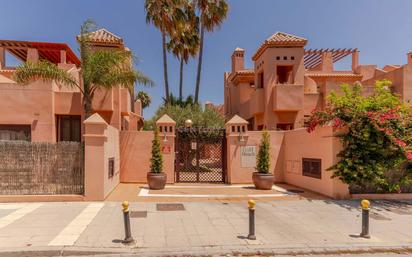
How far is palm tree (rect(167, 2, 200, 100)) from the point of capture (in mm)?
22438

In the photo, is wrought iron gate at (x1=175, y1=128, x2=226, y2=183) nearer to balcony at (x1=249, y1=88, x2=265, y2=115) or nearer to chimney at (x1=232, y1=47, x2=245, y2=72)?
balcony at (x1=249, y1=88, x2=265, y2=115)

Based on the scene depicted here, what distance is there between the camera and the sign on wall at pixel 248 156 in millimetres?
13945

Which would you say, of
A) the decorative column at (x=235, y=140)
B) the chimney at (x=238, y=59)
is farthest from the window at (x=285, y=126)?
the chimney at (x=238, y=59)

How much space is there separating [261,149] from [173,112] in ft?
25.7

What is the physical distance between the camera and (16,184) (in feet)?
31.7

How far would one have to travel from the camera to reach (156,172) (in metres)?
12.3

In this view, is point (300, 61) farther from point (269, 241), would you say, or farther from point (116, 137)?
point (269, 241)

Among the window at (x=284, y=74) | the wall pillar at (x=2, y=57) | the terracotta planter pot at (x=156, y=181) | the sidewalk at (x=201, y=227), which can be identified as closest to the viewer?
the sidewalk at (x=201, y=227)

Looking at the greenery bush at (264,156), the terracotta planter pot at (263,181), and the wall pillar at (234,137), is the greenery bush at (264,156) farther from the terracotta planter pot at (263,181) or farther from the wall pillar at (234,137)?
the wall pillar at (234,137)

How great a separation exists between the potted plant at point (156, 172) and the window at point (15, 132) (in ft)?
25.6

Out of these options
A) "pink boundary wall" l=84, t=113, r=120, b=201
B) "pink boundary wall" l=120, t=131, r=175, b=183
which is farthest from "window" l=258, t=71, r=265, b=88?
"pink boundary wall" l=84, t=113, r=120, b=201

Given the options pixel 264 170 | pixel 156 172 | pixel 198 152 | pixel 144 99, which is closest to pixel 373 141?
pixel 264 170

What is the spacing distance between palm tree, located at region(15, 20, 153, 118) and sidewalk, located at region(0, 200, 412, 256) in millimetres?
5629

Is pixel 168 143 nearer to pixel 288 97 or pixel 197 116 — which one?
pixel 197 116
